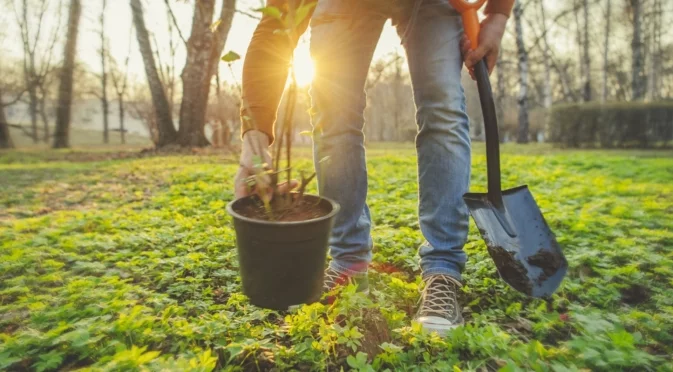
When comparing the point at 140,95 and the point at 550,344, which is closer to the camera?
the point at 550,344

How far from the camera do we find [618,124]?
11.4 meters

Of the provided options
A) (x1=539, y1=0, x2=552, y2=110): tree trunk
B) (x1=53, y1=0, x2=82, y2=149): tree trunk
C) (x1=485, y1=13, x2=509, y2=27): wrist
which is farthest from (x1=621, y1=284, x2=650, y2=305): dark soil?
(x1=539, y1=0, x2=552, y2=110): tree trunk

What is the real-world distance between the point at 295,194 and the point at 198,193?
3.49 m

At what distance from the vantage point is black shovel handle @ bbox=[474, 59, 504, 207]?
1.78 m

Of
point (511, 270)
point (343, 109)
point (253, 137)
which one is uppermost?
point (343, 109)

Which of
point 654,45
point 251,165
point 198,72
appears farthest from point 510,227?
point 654,45

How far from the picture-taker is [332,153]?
5.93ft

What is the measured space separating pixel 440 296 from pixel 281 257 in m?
0.67

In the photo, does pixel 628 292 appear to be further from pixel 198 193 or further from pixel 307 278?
pixel 198 193

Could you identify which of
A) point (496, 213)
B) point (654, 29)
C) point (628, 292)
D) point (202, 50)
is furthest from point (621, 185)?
point (654, 29)

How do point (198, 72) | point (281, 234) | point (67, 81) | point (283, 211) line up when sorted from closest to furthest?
point (281, 234) < point (283, 211) < point (198, 72) < point (67, 81)

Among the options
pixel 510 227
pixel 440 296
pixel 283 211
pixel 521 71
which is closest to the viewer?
pixel 283 211

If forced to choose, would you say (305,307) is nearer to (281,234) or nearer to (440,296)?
(281,234)

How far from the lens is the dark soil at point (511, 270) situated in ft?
5.27
